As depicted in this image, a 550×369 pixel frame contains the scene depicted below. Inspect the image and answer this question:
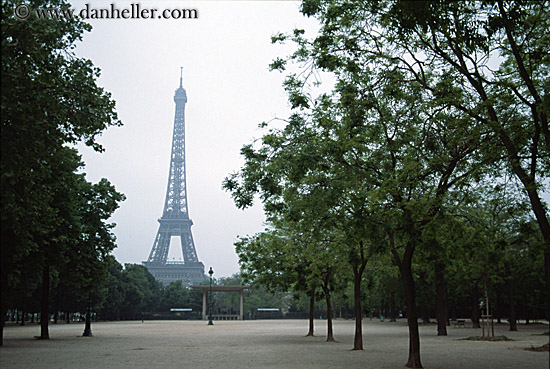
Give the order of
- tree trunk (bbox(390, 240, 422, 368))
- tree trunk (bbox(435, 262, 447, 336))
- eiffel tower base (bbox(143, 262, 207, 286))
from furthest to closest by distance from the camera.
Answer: eiffel tower base (bbox(143, 262, 207, 286))
tree trunk (bbox(435, 262, 447, 336))
tree trunk (bbox(390, 240, 422, 368))

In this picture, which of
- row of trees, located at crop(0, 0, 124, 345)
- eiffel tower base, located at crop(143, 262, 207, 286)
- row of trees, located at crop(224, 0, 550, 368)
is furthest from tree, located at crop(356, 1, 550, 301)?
eiffel tower base, located at crop(143, 262, 207, 286)

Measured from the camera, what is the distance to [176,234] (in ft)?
481

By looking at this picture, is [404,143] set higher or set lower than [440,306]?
higher

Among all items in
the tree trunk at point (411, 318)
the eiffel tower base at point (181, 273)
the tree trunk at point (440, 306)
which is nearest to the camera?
the tree trunk at point (411, 318)

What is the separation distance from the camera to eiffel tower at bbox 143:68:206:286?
142 metres

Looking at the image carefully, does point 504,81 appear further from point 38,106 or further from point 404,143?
point 38,106

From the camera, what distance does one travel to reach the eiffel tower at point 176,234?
142 meters

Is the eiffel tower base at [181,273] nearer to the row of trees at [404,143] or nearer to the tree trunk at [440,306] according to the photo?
the tree trunk at [440,306]

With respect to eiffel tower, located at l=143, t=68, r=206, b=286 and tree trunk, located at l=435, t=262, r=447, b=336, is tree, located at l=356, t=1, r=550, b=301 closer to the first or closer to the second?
tree trunk, located at l=435, t=262, r=447, b=336

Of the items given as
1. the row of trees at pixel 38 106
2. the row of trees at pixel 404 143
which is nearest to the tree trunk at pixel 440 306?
the row of trees at pixel 404 143

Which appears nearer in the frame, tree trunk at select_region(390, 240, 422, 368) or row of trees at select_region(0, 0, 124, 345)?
row of trees at select_region(0, 0, 124, 345)

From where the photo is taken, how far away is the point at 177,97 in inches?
6599

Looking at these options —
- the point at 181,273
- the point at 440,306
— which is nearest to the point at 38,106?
the point at 440,306

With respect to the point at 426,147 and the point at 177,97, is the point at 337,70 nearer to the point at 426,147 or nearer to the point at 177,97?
the point at 426,147
